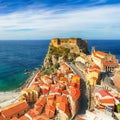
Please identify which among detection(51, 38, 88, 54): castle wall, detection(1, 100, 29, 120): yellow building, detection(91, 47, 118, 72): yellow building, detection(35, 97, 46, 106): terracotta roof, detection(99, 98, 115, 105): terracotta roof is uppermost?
detection(51, 38, 88, 54): castle wall

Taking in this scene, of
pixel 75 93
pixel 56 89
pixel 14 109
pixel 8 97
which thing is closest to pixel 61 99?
pixel 75 93

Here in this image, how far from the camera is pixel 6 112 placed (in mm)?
33312

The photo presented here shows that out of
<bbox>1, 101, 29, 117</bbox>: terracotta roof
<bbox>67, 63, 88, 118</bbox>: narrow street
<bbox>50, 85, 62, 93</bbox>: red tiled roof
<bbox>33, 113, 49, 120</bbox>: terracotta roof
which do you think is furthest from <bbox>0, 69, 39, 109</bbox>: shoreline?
<bbox>67, 63, 88, 118</bbox>: narrow street

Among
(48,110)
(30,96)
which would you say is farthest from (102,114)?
(30,96)

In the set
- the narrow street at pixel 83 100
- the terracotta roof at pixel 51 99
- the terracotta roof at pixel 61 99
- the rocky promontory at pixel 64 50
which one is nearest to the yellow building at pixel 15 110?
the terracotta roof at pixel 51 99

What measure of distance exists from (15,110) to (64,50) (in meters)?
35.3

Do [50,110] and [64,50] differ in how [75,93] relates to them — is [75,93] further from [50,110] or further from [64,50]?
[64,50]

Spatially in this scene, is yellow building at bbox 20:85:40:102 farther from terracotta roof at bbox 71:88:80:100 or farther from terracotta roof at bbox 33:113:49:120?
terracotta roof at bbox 71:88:80:100

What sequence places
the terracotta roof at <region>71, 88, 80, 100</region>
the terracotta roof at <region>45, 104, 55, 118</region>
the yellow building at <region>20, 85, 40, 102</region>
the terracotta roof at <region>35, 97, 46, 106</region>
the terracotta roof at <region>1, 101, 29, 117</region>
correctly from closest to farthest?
the terracotta roof at <region>71, 88, 80, 100</region>
the terracotta roof at <region>45, 104, 55, 118</region>
the terracotta roof at <region>1, 101, 29, 117</region>
the terracotta roof at <region>35, 97, 46, 106</region>
the yellow building at <region>20, 85, 40, 102</region>

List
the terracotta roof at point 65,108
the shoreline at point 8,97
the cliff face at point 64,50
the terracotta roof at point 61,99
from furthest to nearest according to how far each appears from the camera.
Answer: the cliff face at point 64,50
the shoreline at point 8,97
the terracotta roof at point 61,99
the terracotta roof at point 65,108

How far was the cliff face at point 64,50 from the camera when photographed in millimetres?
63869

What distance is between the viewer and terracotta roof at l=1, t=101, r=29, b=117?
109 ft

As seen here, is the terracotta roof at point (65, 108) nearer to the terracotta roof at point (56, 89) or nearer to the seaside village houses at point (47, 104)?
the seaside village houses at point (47, 104)

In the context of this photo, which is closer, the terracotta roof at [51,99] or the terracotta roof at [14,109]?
the terracotta roof at [14,109]
